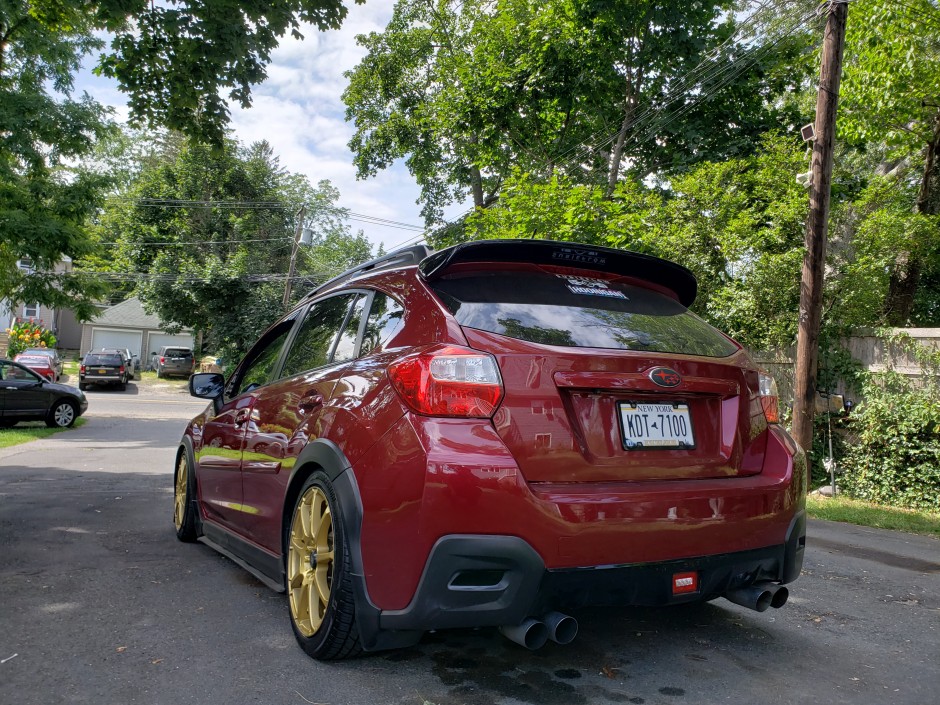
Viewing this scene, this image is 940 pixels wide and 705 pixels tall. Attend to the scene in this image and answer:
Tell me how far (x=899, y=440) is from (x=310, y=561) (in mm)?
9572

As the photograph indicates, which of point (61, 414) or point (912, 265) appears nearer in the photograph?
point (912, 265)

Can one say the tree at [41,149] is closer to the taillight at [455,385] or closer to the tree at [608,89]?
the tree at [608,89]

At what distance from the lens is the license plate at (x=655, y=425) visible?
2844 millimetres

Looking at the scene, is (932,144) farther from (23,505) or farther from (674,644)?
(23,505)

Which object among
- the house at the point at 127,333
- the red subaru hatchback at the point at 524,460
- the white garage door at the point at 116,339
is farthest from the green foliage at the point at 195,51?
the white garage door at the point at 116,339

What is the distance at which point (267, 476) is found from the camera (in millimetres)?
3783

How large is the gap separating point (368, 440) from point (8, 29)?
16.8 m

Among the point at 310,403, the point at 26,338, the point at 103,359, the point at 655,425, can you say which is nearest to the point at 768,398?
the point at 655,425

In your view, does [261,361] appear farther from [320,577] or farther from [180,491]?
[320,577]

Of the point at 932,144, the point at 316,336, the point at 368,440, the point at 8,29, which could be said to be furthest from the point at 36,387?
the point at 932,144

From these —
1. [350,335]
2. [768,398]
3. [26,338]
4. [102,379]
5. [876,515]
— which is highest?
[26,338]

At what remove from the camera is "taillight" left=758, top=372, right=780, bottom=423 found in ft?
10.9

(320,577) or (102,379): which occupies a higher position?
(320,577)

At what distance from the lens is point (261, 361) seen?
482 centimetres
